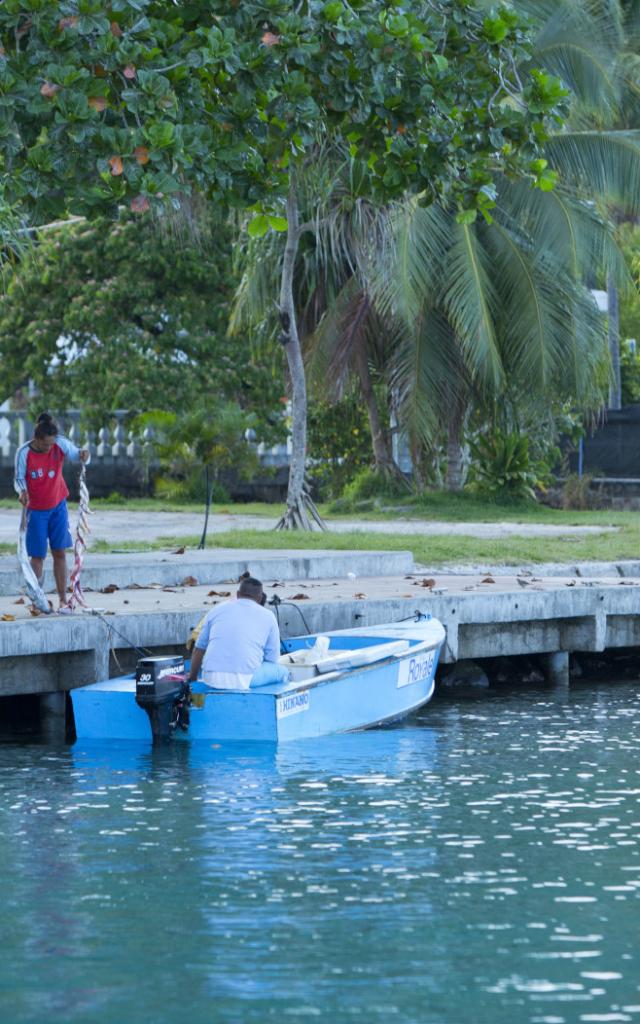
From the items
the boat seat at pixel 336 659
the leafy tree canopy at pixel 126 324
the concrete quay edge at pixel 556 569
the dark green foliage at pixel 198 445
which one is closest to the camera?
the boat seat at pixel 336 659

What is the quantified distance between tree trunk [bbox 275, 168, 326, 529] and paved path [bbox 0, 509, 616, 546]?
0.68 meters

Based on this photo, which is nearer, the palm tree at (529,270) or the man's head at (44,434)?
the man's head at (44,434)

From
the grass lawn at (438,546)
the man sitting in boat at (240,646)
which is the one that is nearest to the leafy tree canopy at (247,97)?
the man sitting in boat at (240,646)

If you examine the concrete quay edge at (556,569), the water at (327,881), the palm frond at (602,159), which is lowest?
the water at (327,881)

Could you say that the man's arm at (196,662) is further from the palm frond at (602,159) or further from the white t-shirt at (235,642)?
the palm frond at (602,159)

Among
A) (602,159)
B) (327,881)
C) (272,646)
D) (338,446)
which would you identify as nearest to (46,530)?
(272,646)

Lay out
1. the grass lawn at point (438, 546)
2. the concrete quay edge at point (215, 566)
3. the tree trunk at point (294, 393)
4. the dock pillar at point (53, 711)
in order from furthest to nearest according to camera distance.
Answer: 1. the tree trunk at point (294, 393)
2. the grass lawn at point (438, 546)
3. the concrete quay edge at point (215, 566)
4. the dock pillar at point (53, 711)

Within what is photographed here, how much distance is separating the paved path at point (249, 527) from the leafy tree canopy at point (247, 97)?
30.4 ft

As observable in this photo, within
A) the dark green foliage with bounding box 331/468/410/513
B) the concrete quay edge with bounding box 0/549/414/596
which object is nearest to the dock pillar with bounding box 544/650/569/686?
the concrete quay edge with bounding box 0/549/414/596

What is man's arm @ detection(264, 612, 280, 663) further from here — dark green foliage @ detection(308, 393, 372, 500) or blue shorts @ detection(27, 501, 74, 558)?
dark green foliage @ detection(308, 393, 372, 500)

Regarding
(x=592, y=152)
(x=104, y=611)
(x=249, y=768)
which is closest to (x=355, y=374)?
(x=592, y=152)

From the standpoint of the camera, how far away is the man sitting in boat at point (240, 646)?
13.7 metres

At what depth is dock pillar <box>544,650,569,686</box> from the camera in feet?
60.4

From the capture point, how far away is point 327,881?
976 cm
